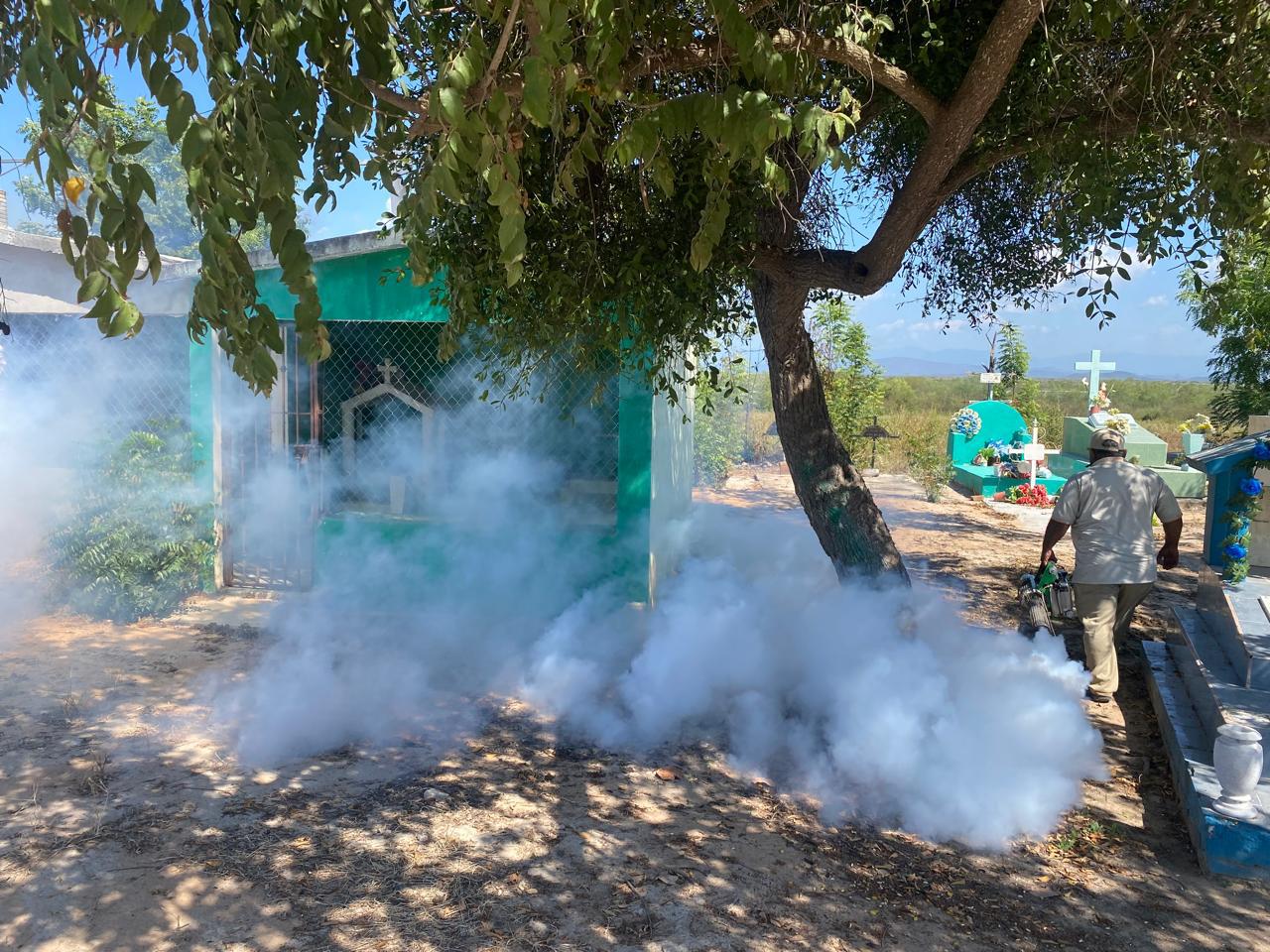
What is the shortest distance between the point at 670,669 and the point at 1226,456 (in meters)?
4.32

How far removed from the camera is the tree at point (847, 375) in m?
15.4

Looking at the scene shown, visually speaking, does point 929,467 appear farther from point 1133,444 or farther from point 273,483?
point 273,483

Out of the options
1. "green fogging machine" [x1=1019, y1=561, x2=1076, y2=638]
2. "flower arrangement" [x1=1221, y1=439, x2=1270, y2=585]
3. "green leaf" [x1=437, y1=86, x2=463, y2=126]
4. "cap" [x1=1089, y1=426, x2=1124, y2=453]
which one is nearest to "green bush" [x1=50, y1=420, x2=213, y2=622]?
"green leaf" [x1=437, y1=86, x2=463, y2=126]

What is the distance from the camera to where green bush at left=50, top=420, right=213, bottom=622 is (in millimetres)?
7309

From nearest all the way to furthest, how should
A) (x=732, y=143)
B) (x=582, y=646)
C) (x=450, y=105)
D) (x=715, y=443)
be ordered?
(x=450, y=105) < (x=732, y=143) < (x=582, y=646) < (x=715, y=443)

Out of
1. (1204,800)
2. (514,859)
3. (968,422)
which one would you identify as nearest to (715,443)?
(968,422)

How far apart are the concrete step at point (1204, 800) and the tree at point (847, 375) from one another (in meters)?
10.1

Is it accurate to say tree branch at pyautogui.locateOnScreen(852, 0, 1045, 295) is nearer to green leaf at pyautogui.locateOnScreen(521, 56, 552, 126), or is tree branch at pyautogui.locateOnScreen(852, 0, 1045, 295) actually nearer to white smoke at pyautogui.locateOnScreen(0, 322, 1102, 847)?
white smoke at pyautogui.locateOnScreen(0, 322, 1102, 847)

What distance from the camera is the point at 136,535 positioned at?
24.4 feet

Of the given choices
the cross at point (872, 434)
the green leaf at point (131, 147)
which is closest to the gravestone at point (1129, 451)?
the cross at point (872, 434)

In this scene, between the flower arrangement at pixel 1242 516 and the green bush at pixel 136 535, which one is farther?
the green bush at pixel 136 535

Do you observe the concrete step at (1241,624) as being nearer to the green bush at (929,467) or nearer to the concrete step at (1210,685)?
the concrete step at (1210,685)

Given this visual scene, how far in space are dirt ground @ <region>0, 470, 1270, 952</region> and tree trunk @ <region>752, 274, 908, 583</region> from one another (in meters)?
1.69

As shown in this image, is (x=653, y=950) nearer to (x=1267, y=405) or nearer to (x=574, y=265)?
(x=574, y=265)
